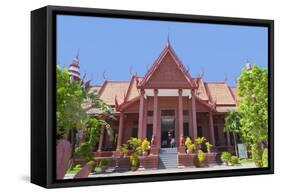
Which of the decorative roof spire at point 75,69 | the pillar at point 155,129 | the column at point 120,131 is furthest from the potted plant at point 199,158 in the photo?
the decorative roof spire at point 75,69

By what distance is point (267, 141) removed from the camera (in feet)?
31.5

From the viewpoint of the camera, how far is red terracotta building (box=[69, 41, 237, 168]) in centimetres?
854

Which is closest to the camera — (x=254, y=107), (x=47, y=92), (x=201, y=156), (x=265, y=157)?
(x=47, y=92)

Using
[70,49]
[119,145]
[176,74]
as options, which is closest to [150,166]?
[119,145]

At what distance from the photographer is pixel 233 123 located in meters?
9.30

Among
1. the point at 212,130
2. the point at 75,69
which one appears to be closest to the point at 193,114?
the point at 212,130

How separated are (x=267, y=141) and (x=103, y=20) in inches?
108

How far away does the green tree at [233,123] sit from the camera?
925 centimetres

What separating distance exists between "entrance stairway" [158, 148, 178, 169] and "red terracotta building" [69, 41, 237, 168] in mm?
12

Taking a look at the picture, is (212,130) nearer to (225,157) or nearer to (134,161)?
(225,157)

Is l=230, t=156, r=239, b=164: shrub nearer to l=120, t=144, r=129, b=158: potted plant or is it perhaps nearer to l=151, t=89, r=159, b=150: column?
l=151, t=89, r=159, b=150: column

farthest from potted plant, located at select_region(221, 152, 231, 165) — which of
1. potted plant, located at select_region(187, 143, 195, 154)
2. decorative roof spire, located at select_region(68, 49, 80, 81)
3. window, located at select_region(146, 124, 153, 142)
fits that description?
decorative roof spire, located at select_region(68, 49, 80, 81)

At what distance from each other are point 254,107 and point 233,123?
373 millimetres

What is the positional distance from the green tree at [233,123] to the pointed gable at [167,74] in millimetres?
665
